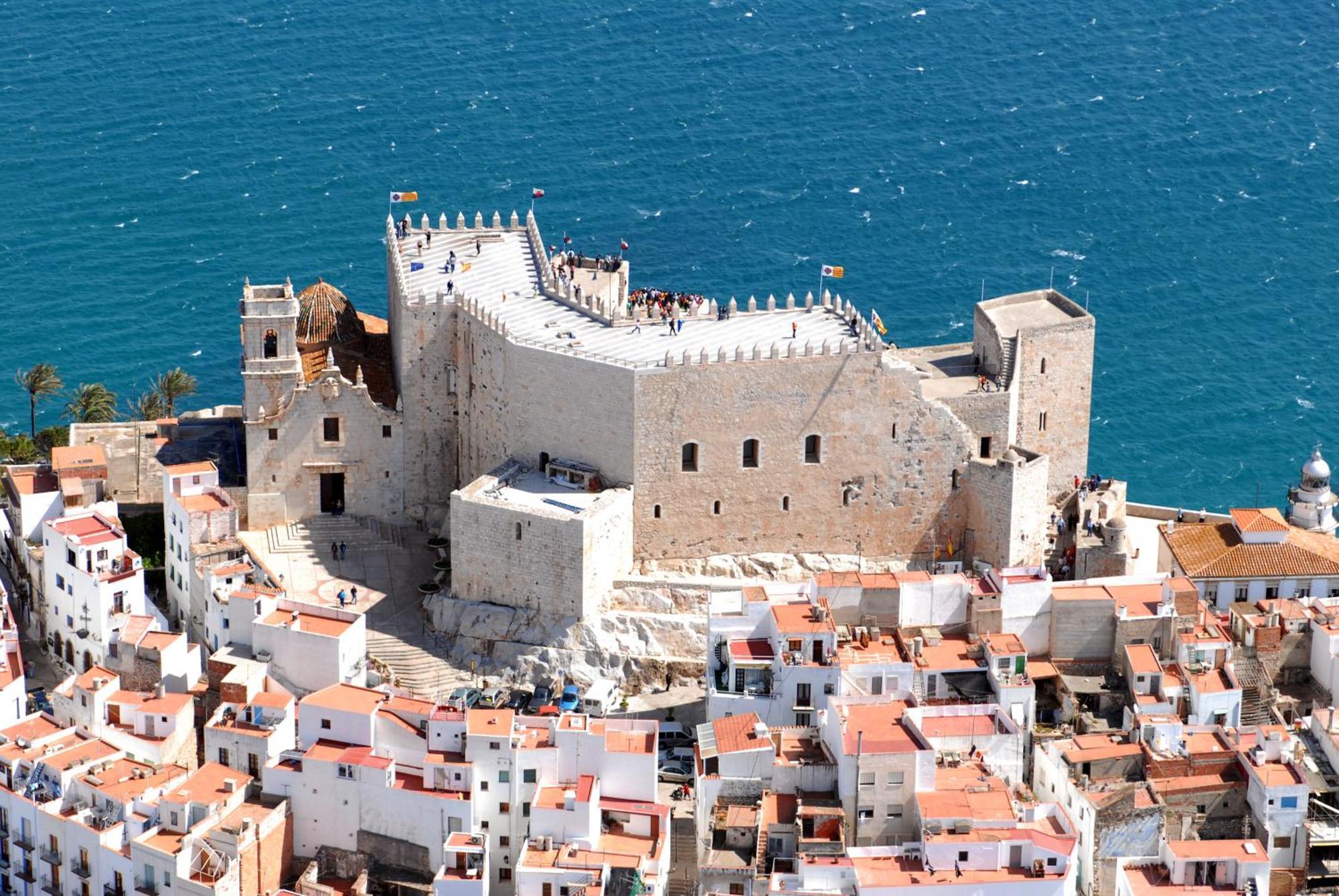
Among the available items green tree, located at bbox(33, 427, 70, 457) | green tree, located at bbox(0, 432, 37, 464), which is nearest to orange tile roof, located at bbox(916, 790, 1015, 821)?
green tree, located at bbox(0, 432, 37, 464)

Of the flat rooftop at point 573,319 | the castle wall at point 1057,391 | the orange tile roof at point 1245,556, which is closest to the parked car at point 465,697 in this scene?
the flat rooftop at point 573,319

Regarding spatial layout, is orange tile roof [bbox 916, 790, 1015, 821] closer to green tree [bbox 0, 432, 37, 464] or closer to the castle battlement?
the castle battlement

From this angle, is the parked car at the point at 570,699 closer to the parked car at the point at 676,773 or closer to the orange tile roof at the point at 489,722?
the parked car at the point at 676,773

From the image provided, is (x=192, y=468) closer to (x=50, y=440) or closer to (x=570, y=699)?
(x=50, y=440)

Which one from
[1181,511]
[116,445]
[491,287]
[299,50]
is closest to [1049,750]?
[1181,511]

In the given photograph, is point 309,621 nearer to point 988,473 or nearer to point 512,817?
point 512,817

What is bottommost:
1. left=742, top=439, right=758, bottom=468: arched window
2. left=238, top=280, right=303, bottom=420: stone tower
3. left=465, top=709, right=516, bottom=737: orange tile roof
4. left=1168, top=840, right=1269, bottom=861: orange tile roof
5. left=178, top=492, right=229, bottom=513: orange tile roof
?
left=1168, top=840, right=1269, bottom=861: orange tile roof

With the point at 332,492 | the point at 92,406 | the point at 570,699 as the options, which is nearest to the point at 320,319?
the point at 332,492
